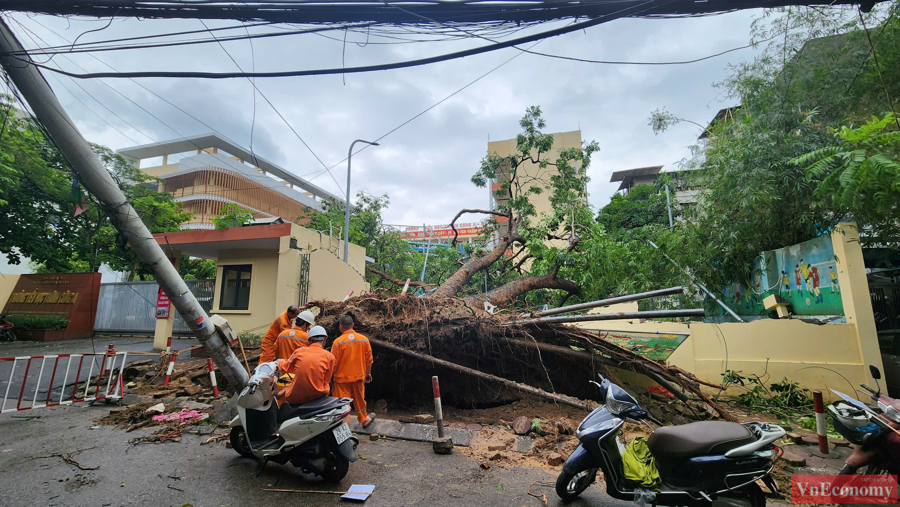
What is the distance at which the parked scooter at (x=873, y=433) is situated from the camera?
3.17m

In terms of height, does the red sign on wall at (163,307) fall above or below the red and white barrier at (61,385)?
above

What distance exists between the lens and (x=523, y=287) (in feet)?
32.9

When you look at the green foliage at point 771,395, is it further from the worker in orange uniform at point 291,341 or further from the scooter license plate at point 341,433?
the worker in orange uniform at point 291,341

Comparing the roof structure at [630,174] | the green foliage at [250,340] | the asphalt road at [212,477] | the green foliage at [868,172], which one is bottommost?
the asphalt road at [212,477]

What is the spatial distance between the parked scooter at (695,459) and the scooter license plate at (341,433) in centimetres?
213

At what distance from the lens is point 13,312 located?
16.8m

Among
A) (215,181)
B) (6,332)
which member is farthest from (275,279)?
(215,181)

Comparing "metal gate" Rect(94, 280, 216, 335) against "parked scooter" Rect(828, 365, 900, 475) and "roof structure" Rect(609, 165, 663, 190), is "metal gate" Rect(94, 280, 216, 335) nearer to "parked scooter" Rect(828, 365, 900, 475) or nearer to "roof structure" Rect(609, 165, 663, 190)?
"parked scooter" Rect(828, 365, 900, 475)

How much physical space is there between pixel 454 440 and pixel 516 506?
5.66ft

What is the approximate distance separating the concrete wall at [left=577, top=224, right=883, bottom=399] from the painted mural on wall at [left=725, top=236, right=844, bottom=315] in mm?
264

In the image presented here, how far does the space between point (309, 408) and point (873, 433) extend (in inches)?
190

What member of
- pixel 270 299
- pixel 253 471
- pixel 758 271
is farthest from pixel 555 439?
pixel 270 299

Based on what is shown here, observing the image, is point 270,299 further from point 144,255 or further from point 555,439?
point 555,439

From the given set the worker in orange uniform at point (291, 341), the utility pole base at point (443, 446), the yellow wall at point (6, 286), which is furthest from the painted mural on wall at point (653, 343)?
the yellow wall at point (6, 286)
